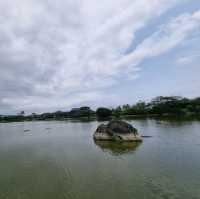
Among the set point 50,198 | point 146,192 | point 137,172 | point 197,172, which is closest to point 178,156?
point 197,172

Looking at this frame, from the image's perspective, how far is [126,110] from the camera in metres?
142

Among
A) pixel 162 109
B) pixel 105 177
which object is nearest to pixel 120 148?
pixel 105 177

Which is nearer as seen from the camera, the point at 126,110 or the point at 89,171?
the point at 89,171

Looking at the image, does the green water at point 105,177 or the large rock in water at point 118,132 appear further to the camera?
the large rock in water at point 118,132

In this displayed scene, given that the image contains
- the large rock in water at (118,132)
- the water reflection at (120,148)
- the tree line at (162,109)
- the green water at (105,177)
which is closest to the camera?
the green water at (105,177)

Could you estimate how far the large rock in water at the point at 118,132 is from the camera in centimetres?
3461

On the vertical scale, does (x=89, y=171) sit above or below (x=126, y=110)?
below

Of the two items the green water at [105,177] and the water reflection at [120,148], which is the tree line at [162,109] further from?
the green water at [105,177]

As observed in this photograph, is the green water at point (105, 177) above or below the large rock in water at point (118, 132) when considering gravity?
below

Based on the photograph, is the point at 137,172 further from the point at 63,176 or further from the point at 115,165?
the point at 63,176

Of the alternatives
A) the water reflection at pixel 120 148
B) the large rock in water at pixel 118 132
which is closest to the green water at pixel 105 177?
the water reflection at pixel 120 148

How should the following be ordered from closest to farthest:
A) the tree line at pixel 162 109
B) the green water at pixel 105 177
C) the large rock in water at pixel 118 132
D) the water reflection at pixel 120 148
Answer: the green water at pixel 105 177 → the water reflection at pixel 120 148 → the large rock in water at pixel 118 132 → the tree line at pixel 162 109

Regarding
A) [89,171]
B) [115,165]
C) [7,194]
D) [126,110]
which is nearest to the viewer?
[7,194]

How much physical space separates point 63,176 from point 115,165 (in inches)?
224
